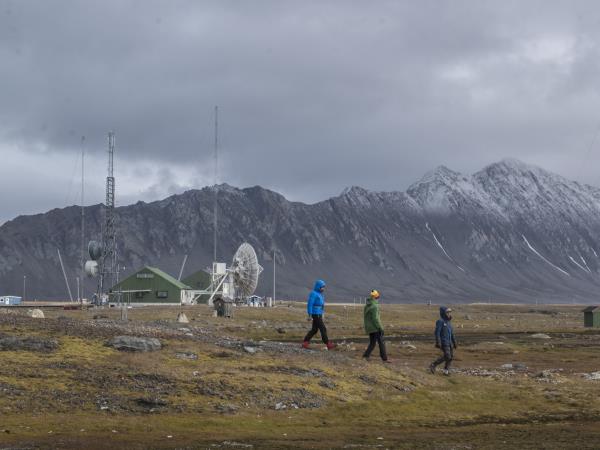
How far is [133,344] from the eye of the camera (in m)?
29.1

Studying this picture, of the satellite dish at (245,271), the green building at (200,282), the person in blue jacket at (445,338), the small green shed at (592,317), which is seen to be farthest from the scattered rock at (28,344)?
the green building at (200,282)

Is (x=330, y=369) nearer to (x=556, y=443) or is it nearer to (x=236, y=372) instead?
(x=236, y=372)

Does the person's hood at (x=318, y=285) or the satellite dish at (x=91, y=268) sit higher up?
the satellite dish at (x=91, y=268)

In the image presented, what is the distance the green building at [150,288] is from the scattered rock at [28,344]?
117804mm

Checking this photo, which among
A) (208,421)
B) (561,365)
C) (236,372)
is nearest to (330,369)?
(236,372)

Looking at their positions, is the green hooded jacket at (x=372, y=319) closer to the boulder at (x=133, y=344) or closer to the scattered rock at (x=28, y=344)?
the boulder at (x=133, y=344)

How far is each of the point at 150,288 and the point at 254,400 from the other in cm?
12624

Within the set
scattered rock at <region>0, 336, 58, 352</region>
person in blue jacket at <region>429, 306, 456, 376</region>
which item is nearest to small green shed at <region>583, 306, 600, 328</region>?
person in blue jacket at <region>429, 306, 456, 376</region>

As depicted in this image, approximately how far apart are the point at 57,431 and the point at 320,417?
7012 mm

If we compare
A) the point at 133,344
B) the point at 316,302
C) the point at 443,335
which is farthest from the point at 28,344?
the point at 443,335

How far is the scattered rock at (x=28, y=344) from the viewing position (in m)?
27.6

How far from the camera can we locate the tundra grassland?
1938 centimetres

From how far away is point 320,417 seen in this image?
2284 cm

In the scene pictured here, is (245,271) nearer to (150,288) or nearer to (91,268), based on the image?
(150,288)
